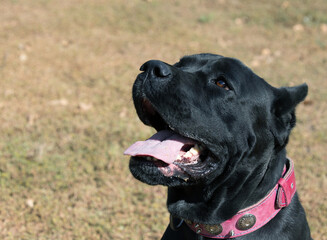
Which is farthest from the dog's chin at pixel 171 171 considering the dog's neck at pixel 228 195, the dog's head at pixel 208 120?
the dog's neck at pixel 228 195

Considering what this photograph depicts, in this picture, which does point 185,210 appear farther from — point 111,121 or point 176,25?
point 176,25

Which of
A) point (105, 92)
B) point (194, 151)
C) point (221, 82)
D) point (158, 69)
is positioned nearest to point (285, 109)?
point (221, 82)

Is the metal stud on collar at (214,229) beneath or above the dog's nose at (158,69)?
beneath

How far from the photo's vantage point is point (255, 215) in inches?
94.6

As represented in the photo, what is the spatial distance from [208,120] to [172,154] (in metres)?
0.30

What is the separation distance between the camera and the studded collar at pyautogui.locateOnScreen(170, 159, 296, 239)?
7.89 feet

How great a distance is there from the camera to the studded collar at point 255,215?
2.41 meters

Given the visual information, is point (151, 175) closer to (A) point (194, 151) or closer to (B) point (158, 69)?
(A) point (194, 151)

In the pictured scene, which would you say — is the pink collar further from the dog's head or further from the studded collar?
the dog's head

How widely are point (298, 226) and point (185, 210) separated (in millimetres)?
755

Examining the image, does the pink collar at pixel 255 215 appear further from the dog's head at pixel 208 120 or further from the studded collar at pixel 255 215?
the dog's head at pixel 208 120

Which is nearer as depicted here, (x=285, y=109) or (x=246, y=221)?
(x=246, y=221)

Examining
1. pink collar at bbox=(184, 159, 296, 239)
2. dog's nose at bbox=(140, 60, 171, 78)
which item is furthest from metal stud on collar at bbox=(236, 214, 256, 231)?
dog's nose at bbox=(140, 60, 171, 78)

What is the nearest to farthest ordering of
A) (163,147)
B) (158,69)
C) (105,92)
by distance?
1. (158,69)
2. (163,147)
3. (105,92)
